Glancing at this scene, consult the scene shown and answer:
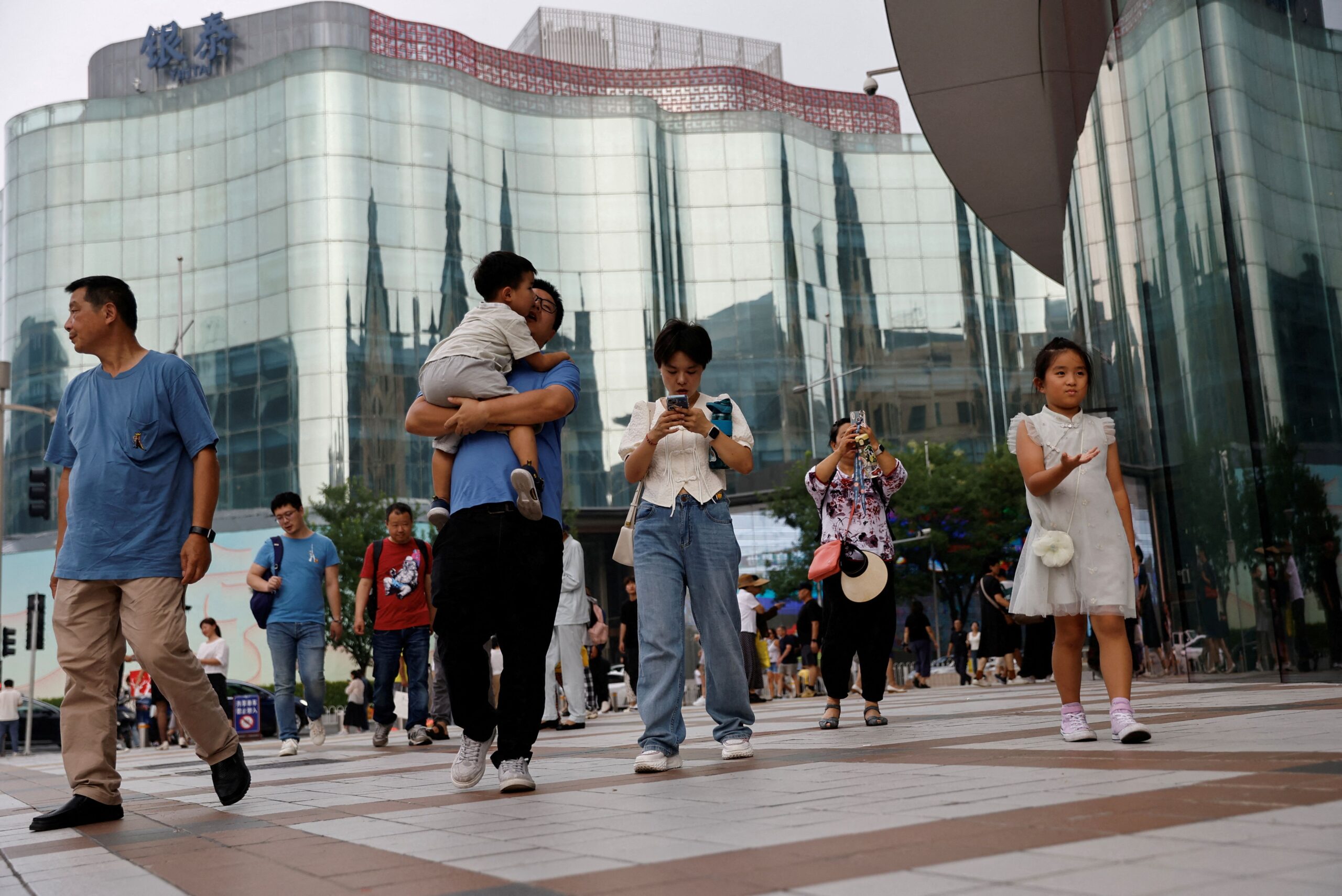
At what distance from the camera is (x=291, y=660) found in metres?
10.1

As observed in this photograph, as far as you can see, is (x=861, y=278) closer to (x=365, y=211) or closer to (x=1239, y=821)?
(x=365, y=211)

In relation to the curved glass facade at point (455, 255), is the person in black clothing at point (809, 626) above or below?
below

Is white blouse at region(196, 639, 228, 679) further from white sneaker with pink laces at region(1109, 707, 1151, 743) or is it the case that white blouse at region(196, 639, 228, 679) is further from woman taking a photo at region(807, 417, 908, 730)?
white sneaker with pink laces at region(1109, 707, 1151, 743)

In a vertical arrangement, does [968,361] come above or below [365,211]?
below

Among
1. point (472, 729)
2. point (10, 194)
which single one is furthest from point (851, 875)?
point (10, 194)

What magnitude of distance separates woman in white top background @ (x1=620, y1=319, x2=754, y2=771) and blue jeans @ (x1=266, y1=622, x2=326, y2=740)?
4843mm

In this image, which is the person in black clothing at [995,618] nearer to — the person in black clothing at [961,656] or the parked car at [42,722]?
the person in black clothing at [961,656]

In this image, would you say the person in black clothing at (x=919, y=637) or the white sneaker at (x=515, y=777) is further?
the person in black clothing at (x=919, y=637)

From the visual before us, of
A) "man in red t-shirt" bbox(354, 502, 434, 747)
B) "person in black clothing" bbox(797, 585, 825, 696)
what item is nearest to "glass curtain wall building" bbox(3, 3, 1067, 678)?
"person in black clothing" bbox(797, 585, 825, 696)

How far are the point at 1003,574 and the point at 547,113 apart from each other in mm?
41042

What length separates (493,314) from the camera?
17.5ft

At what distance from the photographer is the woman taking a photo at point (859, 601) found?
8.60 metres

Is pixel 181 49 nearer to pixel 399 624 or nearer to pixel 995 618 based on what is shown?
pixel 995 618

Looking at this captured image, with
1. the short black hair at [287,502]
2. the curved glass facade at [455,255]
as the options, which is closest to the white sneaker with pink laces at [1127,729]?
the short black hair at [287,502]
